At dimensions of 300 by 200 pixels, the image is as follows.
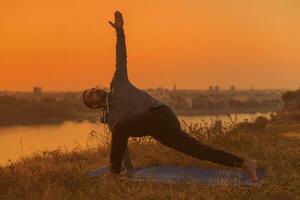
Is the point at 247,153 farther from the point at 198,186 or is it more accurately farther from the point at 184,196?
the point at 184,196

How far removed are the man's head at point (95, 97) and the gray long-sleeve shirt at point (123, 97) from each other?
9 cm

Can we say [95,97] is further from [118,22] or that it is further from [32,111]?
[32,111]

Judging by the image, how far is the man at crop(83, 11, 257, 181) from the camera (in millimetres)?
5859

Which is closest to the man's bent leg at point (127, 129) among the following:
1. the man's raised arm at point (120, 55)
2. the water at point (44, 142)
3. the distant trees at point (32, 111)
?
the man's raised arm at point (120, 55)

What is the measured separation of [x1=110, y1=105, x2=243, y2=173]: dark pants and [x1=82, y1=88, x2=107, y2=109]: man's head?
351mm

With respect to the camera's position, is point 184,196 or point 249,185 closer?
point 184,196

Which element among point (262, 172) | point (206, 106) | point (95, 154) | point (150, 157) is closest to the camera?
point (262, 172)

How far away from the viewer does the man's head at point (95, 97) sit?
6079 mm

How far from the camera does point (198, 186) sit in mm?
5352

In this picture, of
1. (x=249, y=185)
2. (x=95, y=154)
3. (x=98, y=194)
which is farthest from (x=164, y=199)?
(x=95, y=154)

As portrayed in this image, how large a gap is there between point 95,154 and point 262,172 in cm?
383

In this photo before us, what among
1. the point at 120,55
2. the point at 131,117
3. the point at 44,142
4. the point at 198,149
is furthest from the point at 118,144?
the point at 44,142

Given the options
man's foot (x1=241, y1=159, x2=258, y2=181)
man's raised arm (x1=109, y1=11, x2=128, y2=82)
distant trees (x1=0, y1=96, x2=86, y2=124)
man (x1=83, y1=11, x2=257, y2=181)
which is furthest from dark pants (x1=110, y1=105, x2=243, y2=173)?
distant trees (x1=0, y1=96, x2=86, y2=124)

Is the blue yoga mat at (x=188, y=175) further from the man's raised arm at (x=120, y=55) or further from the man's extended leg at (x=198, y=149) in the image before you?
the man's raised arm at (x=120, y=55)
